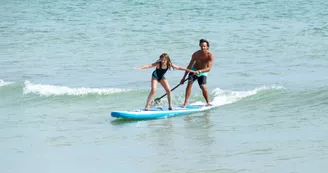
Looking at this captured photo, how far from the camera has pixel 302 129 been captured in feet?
40.2

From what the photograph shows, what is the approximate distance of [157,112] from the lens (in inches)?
550

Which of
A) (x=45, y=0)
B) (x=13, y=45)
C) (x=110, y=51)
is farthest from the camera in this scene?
(x=45, y=0)

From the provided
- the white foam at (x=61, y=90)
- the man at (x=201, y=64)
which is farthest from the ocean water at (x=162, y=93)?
the man at (x=201, y=64)

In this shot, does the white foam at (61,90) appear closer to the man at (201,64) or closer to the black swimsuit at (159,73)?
the man at (201,64)

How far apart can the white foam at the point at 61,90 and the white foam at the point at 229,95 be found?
7.42ft

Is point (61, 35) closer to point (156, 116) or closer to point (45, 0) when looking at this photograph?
point (156, 116)

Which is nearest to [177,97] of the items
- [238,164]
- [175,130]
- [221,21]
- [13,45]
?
[175,130]

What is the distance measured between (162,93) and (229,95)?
63.7 inches

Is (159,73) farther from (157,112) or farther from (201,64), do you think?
(201,64)

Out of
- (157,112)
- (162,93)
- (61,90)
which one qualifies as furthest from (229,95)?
(61,90)

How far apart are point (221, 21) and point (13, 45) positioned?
9.07m

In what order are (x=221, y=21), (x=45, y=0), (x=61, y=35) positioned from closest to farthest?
1. (x=61, y=35)
2. (x=221, y=21)
3. (x=45, y=0)

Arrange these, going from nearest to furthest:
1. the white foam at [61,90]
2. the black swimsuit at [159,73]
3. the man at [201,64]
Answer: the black swimsuit at [159,73], the man at [201,64], the white foam at [61,90]

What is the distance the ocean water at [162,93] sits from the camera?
10.6m
